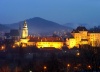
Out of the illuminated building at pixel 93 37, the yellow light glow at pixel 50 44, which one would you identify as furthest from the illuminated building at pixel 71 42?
the illuminated building at pixel 93 37

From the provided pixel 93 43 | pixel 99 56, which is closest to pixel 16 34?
pixel 93 43

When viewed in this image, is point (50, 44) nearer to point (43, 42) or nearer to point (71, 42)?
point (43, 42)

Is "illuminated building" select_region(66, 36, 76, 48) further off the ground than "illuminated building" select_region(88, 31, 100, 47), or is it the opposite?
"illuminated building" select_region(88, 31, 100, 47)

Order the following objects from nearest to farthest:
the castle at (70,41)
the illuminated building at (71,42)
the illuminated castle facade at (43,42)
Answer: the illuminated building at (71,42) < the castle at (70,41) < the illuminated castle facade at (43,42)

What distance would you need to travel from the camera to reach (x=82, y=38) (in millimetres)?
50031

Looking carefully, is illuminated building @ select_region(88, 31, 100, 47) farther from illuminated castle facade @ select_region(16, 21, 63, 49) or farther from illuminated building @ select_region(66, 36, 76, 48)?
illuminated castle facade @ select_region(16, 21, 63, 49)

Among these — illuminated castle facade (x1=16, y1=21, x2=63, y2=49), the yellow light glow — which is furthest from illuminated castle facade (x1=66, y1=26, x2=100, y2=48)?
illuminated castle facade (x1=16, y1=21, x2=63, y2=49)

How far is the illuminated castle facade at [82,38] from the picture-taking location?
49.7 meters

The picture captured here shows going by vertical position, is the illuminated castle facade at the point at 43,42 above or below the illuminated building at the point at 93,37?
below

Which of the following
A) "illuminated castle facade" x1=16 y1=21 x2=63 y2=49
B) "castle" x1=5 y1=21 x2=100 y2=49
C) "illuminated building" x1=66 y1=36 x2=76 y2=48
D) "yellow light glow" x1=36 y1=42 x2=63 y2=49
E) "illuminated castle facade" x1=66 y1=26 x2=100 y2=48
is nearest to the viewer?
"illuminated castle facade" x1=66 y1=26 x2=100 y2=48

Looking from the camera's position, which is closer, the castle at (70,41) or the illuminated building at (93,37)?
the castle at (70,41)

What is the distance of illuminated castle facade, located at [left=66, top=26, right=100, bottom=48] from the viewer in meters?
49.7

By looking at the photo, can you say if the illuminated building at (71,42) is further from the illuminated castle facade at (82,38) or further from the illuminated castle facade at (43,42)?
the illuminated castle facade at (43,42)

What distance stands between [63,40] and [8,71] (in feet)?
94.7
